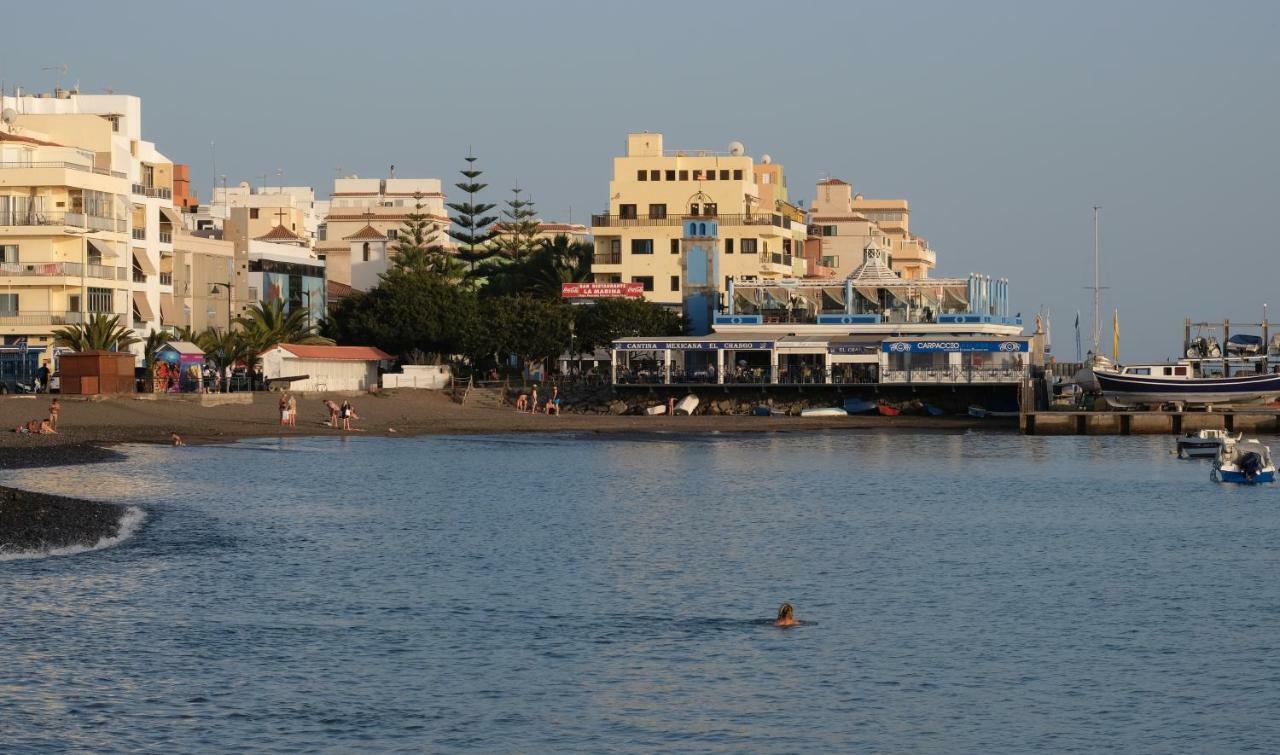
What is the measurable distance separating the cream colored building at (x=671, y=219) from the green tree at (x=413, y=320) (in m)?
19.2

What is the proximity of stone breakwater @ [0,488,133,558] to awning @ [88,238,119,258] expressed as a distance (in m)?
48.1

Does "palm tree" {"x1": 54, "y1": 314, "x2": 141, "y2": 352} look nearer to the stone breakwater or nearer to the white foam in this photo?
the white foam

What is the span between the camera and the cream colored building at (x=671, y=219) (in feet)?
390

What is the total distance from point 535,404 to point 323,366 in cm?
1095

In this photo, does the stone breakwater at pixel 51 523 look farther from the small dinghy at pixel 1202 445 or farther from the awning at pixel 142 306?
the awning at pixel 142 306

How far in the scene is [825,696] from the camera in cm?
2417

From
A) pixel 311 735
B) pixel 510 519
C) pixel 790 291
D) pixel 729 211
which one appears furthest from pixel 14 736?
pixel 729 211

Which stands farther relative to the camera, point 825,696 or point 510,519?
point 510,519

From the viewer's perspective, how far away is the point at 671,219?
120 meters

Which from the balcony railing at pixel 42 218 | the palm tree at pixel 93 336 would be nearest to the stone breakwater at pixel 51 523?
the palm tree at pixel 93 336

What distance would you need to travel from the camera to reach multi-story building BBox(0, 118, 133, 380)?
83.9 metres

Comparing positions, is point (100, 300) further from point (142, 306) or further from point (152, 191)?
point (152, 191)

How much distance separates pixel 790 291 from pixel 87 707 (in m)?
83.9

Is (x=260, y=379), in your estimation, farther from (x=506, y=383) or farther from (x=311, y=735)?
(x=311, y=735)
